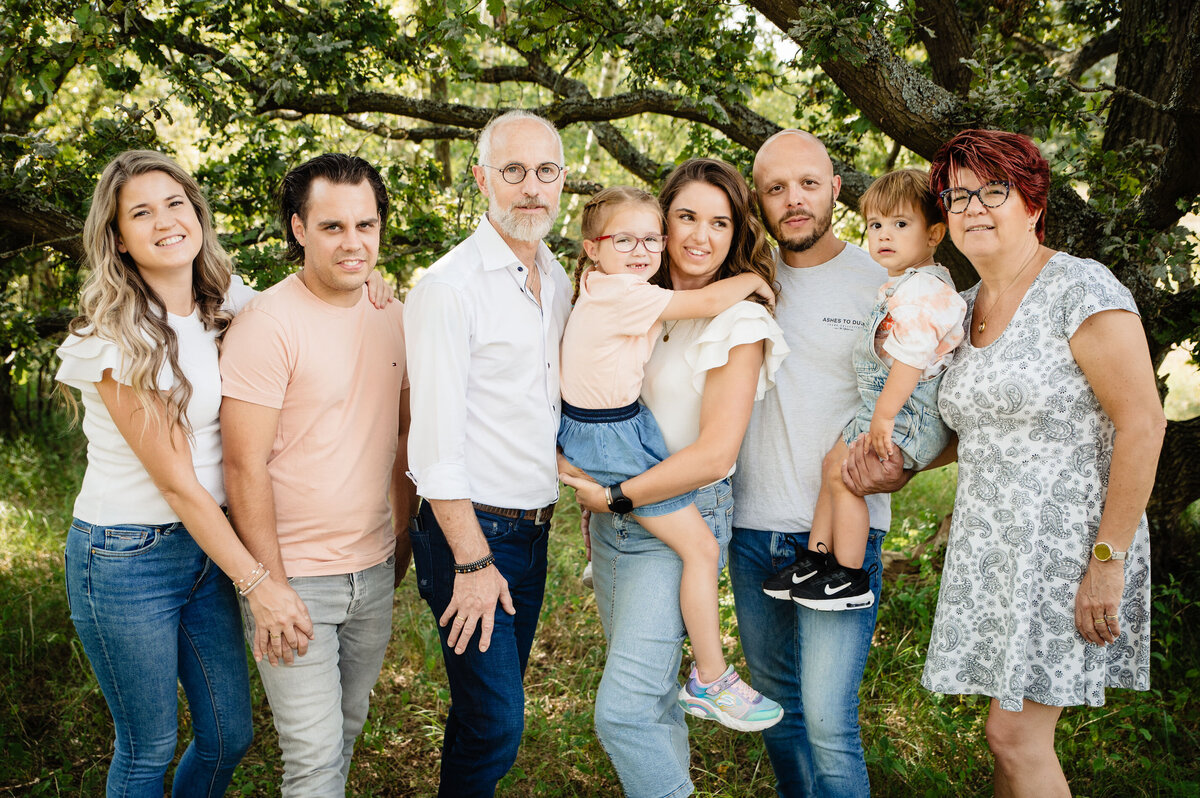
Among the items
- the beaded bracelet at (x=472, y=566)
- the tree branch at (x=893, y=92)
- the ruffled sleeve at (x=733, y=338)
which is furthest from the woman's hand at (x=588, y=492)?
the tree branch at (x=893, y=92)

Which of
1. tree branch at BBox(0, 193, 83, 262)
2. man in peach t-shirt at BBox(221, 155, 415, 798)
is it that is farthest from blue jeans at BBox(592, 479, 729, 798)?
tree branch at BBox(0, 193, 83, 262)

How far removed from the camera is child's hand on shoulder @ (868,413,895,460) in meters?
2.42

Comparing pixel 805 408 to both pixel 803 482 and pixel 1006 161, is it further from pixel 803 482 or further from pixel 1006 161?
pixel 1006 161

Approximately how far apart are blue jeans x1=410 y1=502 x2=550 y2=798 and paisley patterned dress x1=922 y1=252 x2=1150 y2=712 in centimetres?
136

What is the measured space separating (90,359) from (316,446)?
2.06ft

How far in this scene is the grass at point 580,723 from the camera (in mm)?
3309

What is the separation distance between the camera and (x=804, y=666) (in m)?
2.62

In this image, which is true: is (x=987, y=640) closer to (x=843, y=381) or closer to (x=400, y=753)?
(x=843, y=381)

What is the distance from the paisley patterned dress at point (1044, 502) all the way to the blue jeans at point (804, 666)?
0.39m

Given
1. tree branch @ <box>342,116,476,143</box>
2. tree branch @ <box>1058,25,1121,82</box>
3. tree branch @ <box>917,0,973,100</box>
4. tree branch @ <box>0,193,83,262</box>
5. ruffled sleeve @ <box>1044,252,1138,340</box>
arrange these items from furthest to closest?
1. tree branch @ <box>342,116,476,143</box>
2. tree branch @ <box>1058,25,1121,82</box>
3. tree branch @ <box>917,0,973,100</box>
4. tree branch @ <box>0,193,83,262</box>
5. ruffled sleeve @ <box>1044,252,1138,340</box>

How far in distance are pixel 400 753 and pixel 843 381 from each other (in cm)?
256

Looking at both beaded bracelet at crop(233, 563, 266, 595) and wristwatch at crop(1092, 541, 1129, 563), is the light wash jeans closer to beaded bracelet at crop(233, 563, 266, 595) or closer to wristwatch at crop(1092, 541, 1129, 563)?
beaded bracelet at crop(233, 563, 266, 595)

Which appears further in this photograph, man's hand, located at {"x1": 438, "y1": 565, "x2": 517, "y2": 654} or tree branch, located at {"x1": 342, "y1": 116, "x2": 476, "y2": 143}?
tree branch, located at {"x1": 342, "y1": 116, "x2": 476, "y2": 143}

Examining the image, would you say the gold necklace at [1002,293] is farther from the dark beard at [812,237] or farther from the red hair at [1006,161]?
the dark beard at [812,237]
